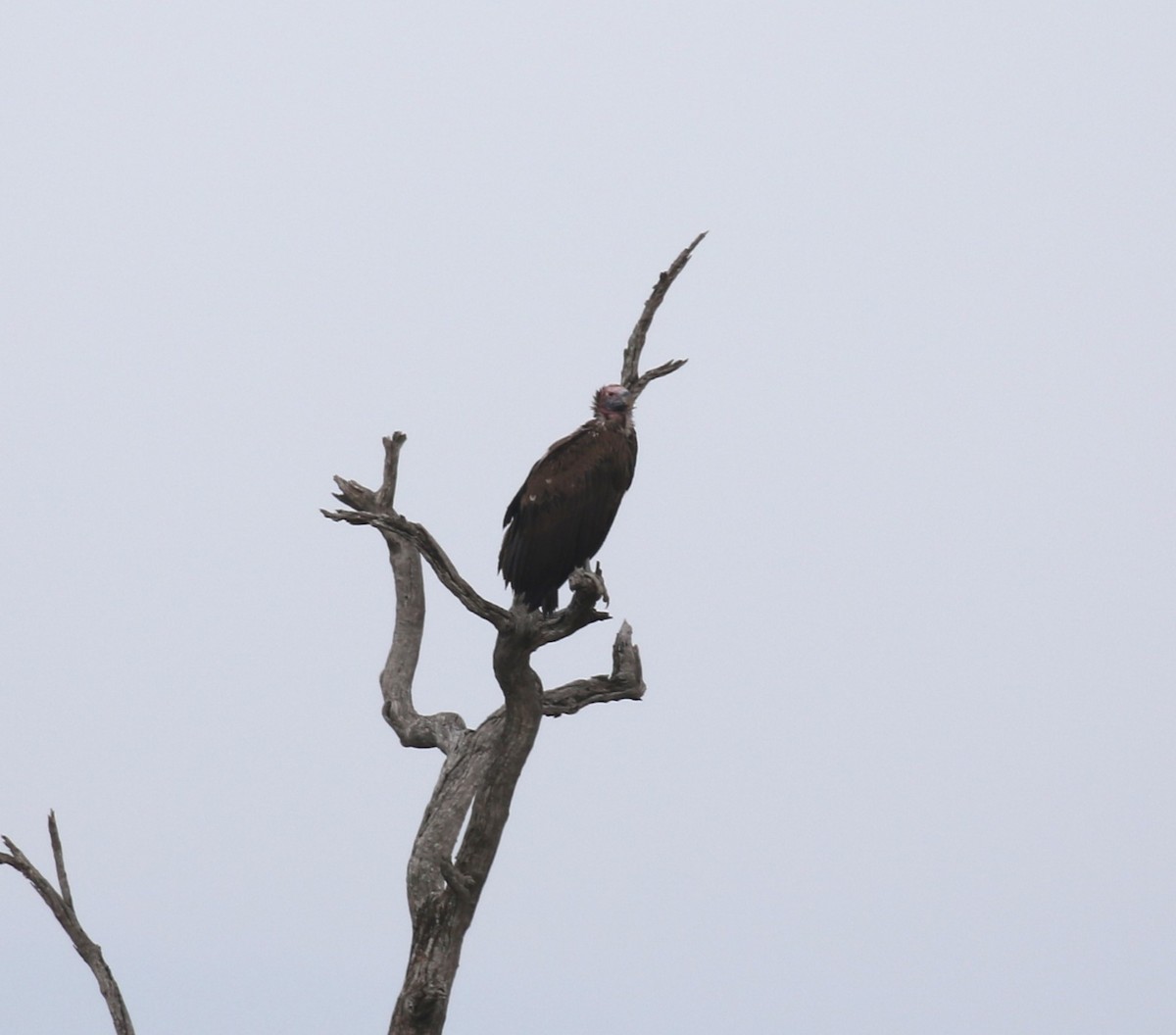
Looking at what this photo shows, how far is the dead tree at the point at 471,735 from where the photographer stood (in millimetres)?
8047

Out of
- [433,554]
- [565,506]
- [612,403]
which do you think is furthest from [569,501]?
[433,554]

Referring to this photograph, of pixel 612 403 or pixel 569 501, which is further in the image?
pixel 612 403

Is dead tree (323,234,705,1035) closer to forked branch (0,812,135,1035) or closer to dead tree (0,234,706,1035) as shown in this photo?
dead tree (0,234,706,1035)

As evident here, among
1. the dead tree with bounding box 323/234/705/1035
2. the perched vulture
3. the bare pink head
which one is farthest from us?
the bare pink head

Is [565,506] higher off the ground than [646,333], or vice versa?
[646,333]

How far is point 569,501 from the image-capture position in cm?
859

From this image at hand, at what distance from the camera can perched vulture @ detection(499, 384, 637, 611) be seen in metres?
8.59

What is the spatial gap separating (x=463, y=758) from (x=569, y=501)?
5.08 feet

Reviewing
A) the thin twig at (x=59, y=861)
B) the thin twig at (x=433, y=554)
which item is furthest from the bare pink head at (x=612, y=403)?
the thin twig at (x=59, y=861)

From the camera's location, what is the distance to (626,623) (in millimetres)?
8734

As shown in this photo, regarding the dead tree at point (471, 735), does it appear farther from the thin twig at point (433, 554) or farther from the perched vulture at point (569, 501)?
the perched vulture at point (569, 501)

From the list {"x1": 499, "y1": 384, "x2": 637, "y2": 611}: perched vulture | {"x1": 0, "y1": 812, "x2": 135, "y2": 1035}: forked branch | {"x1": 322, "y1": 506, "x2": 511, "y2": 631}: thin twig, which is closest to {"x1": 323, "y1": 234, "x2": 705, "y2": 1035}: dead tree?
{"x1": 322, "y1": 506, "x2": 511, "y2": 631}: thin twig

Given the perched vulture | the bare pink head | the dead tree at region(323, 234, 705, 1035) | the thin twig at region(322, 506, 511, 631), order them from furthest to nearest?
1. the bare pink head
2. the perched vulture
3. the dead tree at region(323, 234, 705, 1035)
4. the thin twig at region(322, 506, 511, 631)

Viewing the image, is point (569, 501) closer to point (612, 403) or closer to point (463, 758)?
point (612, 403)
